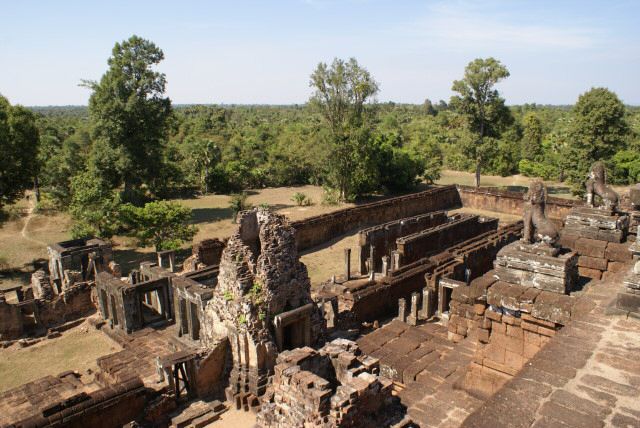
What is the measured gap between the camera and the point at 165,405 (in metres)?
9.72

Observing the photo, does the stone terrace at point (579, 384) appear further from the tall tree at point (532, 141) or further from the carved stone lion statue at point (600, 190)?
the tall tree at point (532, 141)

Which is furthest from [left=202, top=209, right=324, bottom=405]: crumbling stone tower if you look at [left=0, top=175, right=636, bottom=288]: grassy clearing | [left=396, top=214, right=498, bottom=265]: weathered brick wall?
[left=396, top=214, right=498, bottom=265]: weathered brick wall

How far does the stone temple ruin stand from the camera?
403 centimetres

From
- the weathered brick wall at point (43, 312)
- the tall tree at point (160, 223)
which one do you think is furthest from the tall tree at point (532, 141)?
the weathered brick wall at point (43, 312)

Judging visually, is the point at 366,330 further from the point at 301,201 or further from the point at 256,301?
the point at 301,201

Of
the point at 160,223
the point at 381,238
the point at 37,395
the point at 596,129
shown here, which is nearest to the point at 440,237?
the point at 381,238

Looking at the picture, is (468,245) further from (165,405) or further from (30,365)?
(30,365)

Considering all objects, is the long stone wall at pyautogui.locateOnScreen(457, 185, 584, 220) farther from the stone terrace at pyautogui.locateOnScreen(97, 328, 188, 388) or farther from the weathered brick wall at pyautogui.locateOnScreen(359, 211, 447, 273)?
the stone terrace at pyautogui.locateOnScreen(97, 328, 188, 388)

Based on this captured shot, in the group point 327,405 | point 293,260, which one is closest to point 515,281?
point 327,405

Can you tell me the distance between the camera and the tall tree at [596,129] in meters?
26.3

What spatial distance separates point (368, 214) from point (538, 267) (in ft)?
71.3

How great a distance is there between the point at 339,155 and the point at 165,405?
865 inches

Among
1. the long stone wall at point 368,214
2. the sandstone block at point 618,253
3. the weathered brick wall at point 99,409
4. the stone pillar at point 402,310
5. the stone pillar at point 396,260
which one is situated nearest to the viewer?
the sandstone block at point 618,253

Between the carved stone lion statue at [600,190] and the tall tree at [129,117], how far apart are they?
24235 millimetres
